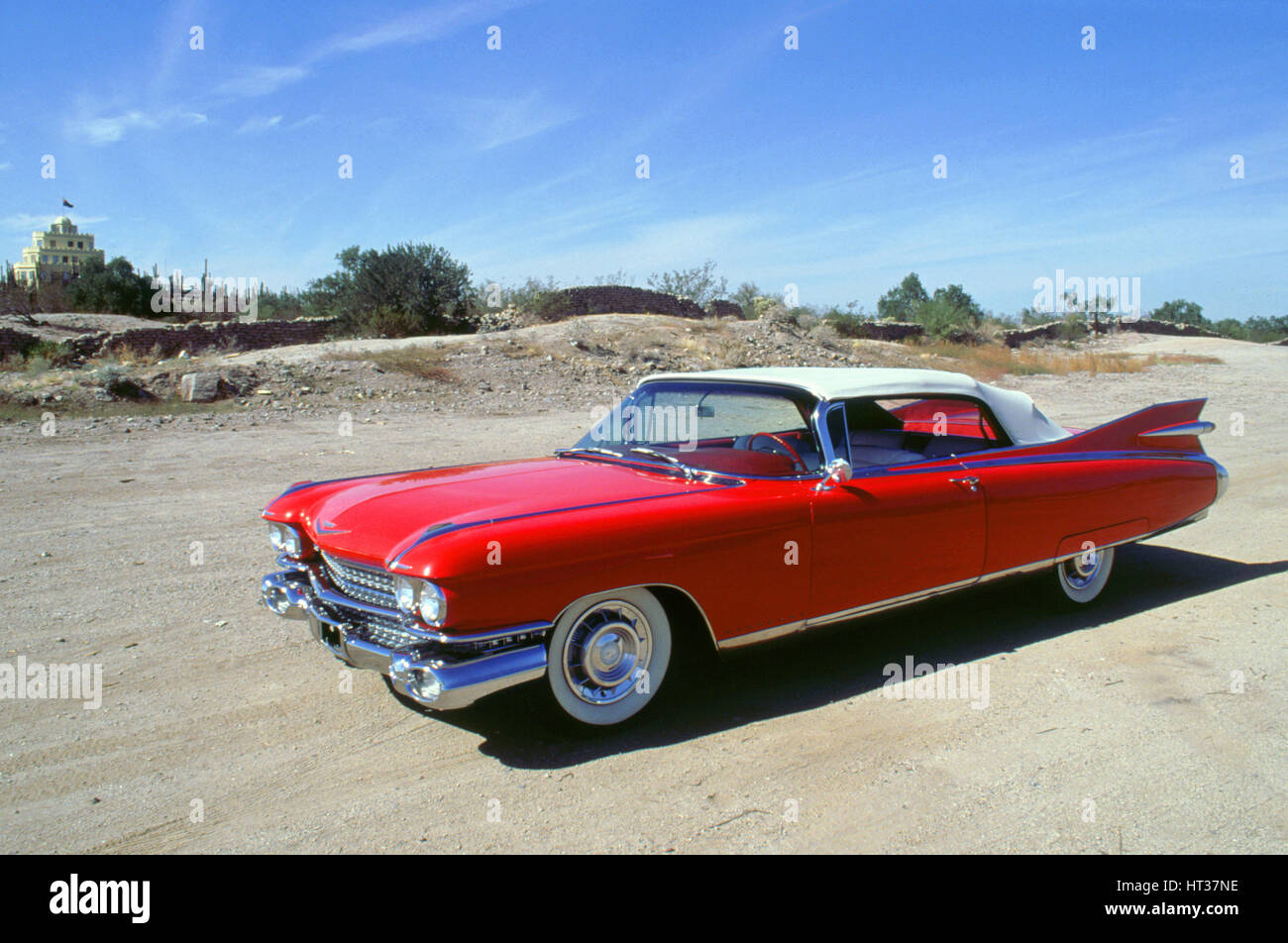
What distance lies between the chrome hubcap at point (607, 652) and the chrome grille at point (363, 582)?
67 centimetres

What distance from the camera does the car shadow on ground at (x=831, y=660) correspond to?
360cm

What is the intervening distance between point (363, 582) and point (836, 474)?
6.42ft

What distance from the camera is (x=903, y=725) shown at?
3717 millimetres

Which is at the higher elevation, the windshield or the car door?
the windshield

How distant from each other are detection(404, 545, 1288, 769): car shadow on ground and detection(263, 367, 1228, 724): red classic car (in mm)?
144

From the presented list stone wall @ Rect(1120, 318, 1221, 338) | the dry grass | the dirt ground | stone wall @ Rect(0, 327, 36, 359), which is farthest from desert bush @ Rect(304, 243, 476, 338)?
stone wall @ Rect(1120, 318, 1221, 338)

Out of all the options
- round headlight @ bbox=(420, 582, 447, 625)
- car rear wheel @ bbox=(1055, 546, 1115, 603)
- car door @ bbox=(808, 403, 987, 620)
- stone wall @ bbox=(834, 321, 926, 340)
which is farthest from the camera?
Result: stone wall @ bbox=(834, 321, 926, 340)

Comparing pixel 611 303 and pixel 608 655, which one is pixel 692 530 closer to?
pixel 608 655

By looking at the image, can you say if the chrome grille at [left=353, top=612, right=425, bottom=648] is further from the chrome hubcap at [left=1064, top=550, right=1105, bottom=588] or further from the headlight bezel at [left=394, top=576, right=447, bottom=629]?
the chrome hubcap at [left=1064, top=550, right=1105, bottom=588]

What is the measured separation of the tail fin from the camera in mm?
5152

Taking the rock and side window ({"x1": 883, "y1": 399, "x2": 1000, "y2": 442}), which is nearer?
side window ({"x1": 883, "y1": 399, "x2": 1000, "y2": 442})

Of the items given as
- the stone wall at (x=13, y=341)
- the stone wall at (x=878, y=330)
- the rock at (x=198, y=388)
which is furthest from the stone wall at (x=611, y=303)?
the rock at (x=198, y=388)
